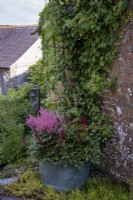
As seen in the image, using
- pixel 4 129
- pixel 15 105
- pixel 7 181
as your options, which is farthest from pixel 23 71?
pixel 7 181

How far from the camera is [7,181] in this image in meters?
4.24

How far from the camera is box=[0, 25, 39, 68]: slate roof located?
13117mm

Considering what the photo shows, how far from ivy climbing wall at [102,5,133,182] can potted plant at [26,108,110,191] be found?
1.12 feet

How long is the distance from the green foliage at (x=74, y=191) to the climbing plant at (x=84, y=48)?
755 millimetres

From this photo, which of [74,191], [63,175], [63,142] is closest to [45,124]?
[63,142]

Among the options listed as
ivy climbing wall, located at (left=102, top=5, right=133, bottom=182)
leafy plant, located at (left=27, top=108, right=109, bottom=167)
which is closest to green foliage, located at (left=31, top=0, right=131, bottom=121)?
ivy climbing wall, located at (left=102, top=5, right=133, bottom=182)

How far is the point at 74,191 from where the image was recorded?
3826 millimetres

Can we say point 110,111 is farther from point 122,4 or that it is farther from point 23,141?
point 23,141

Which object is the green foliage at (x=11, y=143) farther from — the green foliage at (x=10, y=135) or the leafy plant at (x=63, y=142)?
the leafy plant at (x=63, y=142)

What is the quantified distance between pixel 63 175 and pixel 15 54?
10.3 m

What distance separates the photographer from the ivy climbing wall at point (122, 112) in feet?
11.9

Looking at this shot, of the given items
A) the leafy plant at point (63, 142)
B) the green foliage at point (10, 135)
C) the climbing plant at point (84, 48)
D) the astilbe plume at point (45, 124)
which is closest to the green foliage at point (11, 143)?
the green foliage at point (10, 135)

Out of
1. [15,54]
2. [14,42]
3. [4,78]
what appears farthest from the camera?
[14,42]

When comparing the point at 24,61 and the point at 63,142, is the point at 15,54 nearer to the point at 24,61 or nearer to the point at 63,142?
the point at 24,61
